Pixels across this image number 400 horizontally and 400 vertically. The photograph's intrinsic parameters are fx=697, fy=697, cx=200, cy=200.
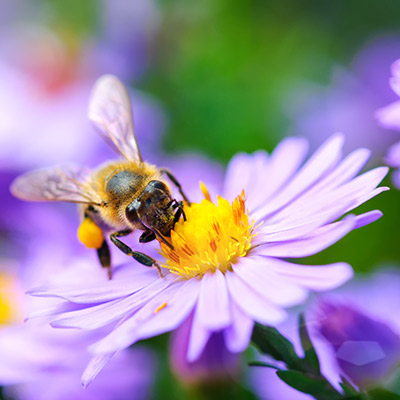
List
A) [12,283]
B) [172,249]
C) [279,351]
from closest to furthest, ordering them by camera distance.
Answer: [279,351] → [172,249] → [12,283]

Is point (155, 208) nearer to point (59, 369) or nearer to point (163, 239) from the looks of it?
point (163, 239)

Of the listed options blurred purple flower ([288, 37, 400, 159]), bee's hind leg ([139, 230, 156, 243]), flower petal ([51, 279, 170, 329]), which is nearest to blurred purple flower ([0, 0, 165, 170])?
blurred purple flower ([288, 37, 400, 159])

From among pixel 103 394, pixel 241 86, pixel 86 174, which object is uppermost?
pixel 86 174

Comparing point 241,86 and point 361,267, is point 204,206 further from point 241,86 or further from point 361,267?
point 241,86

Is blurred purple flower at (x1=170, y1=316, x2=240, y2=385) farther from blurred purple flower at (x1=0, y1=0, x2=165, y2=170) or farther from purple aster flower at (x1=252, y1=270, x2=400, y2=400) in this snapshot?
blurred purple flower at (x1=0, y1=0, x2=165, y2=170)

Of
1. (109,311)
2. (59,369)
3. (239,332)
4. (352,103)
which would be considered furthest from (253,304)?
(352,103)

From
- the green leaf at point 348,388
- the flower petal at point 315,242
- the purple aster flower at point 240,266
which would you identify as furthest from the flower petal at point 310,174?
the green leaf at point 348,388

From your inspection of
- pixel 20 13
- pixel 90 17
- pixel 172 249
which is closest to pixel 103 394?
pixel 172 249

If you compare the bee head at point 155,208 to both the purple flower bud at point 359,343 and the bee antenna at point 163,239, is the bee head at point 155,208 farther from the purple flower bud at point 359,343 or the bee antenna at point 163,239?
the purple flower bud at point 359,343
